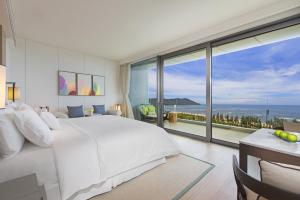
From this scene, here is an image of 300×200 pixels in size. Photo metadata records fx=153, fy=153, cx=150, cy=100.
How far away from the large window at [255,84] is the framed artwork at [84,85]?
160 inches

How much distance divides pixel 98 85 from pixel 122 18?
3.19m

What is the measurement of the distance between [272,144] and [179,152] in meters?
1.79

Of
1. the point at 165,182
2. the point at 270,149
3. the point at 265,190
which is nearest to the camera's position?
the point at 265,190

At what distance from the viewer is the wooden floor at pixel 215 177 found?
5.84 feet

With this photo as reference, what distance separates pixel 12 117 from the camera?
62.6 inches

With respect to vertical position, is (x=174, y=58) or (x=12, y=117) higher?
(x=174, y=58)

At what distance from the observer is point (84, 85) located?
17.4 feet

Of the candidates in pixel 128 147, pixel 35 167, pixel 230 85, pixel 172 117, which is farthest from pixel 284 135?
pixel 172 117

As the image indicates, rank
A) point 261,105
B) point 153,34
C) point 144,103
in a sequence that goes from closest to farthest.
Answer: point 153,34
point 261,105
point 144,103

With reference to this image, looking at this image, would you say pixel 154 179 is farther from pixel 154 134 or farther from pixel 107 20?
pixel 107 20

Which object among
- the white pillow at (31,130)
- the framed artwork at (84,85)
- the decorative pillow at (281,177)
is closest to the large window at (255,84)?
the decorative pillow at (281,177)

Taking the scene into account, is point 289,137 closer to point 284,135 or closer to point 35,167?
point 284,135

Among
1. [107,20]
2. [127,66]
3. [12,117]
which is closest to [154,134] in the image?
[12,117]

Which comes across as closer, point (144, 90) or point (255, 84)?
point (255, 84)
